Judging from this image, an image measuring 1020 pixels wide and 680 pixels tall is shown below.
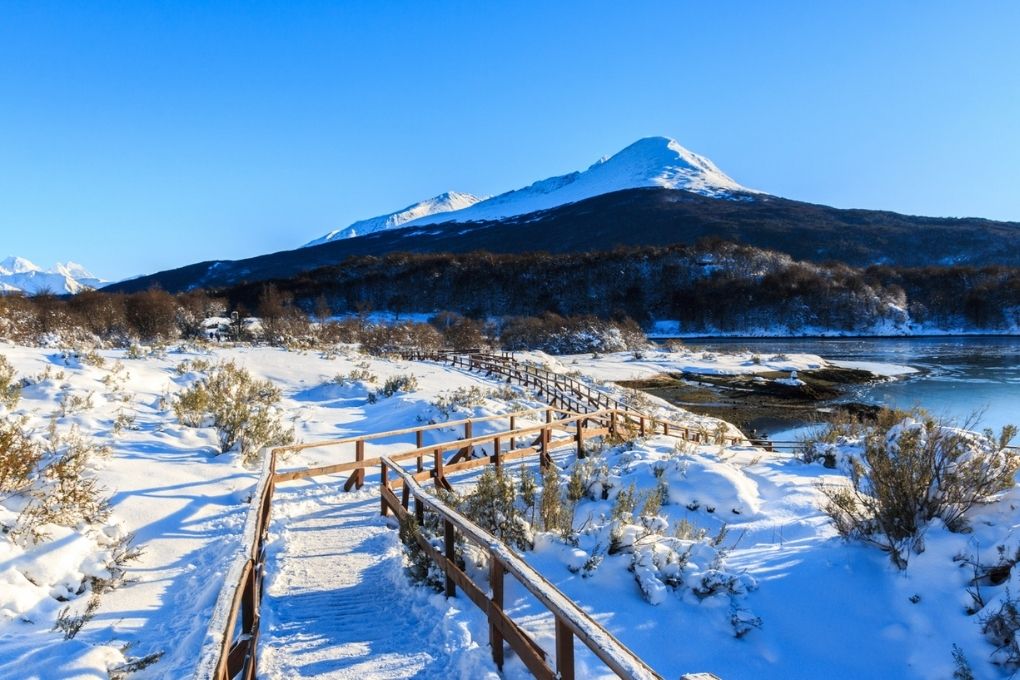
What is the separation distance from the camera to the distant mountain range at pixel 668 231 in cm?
9225

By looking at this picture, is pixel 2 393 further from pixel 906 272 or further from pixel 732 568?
pixel 906 272

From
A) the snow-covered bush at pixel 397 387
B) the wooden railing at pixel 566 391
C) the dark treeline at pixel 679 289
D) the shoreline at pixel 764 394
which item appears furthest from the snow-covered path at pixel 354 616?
the dark treeline at pixel 679 289

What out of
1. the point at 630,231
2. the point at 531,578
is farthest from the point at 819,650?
the point at 630,231

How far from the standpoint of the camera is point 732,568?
5.25 meters

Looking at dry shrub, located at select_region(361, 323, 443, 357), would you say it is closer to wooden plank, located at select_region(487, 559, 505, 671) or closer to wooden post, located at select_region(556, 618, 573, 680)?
wooden plank, located at select_region(487, 559, 505, 671)

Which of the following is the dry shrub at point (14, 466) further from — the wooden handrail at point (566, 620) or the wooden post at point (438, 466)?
the wooden post at point (438, 466)

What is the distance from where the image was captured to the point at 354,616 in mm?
4332

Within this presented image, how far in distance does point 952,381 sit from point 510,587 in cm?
3020

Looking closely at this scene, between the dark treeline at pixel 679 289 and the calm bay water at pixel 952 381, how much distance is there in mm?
21793

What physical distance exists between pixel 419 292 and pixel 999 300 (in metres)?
69.7

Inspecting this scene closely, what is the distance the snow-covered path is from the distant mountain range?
8805 cm

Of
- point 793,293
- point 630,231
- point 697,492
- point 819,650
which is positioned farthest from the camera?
point 630,231

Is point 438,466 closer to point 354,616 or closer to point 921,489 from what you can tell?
point 354,616

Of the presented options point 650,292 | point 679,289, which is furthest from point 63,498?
point 650,292
